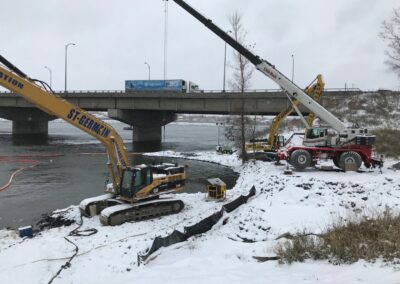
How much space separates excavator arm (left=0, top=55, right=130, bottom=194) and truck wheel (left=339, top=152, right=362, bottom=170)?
13.4 m

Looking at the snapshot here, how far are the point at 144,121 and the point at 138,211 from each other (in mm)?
49730

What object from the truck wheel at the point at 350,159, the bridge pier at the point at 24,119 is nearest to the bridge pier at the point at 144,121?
the bridge pier at the point at 24,119

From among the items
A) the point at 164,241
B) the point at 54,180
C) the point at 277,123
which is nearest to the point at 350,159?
the point at 277,123

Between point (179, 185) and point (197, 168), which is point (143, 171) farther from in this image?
point (197, 168)

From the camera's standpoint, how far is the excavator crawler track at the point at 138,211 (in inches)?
648

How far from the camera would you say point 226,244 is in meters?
12.9

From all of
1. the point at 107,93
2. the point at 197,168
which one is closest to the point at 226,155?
the point at 197,168

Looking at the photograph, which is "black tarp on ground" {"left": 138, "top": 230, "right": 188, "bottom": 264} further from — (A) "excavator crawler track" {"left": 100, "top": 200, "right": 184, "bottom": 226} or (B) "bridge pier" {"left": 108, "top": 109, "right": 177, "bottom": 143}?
(B) "bridge pier" {"left": 108, "top": 109, "right": 177, "bottom": 143}

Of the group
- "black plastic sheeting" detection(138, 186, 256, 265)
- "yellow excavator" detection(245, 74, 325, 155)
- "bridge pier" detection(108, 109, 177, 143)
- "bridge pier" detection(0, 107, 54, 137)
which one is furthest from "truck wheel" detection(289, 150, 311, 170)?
"bridge pier" detection(0, 107, 54, 137)

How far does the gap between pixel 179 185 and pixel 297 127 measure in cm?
4044

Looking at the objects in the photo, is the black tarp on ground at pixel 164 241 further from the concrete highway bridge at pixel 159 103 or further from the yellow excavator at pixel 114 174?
the concrete highway bridge at pixel 159 103

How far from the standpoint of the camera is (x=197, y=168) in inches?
1458

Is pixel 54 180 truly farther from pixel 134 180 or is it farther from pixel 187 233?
pixel 187 233

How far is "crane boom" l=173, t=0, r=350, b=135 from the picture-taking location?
2484 centimetres
